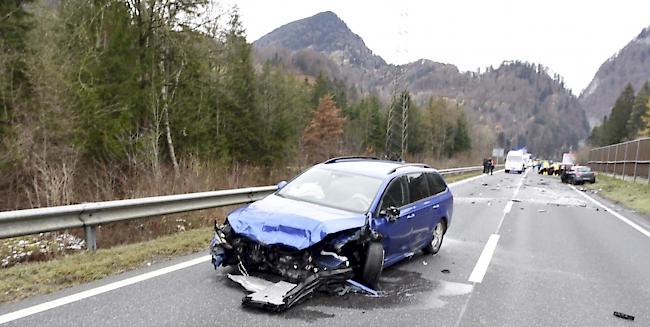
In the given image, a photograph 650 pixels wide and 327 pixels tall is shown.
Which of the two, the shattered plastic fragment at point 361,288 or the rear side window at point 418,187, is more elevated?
the rear side window at point 418,187

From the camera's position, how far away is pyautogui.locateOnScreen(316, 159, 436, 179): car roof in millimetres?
6492

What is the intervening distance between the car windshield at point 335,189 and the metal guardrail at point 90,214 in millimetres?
2692

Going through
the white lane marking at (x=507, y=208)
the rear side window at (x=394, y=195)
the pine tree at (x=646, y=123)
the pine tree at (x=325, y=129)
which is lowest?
the white lane marking at (x=507, y=208)

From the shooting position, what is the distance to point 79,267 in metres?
5.52

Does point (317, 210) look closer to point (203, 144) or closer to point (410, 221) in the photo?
point (410, 221)

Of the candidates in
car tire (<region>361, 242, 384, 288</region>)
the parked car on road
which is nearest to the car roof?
car tire (<region>361, 242, 384, 288</region>)

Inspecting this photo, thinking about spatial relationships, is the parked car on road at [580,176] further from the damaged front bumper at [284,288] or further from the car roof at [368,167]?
the damaged front bumper at [284,288]

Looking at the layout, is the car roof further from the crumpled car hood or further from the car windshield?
the crumpled car hood

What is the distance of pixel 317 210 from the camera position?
5492 mm

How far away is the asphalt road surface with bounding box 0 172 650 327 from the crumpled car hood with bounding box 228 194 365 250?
659 mm

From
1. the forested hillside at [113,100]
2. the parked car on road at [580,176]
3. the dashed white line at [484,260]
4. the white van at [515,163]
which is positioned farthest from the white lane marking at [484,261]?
the white van at [515,163]

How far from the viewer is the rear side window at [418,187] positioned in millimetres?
6785

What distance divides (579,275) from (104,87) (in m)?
20.0

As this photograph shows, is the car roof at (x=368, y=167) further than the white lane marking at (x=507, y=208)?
No
